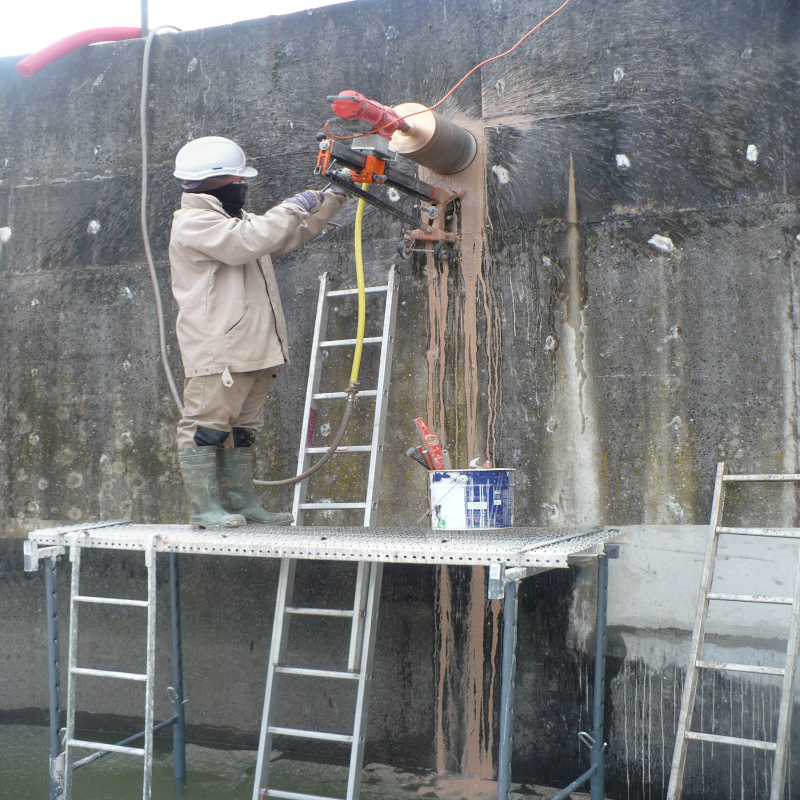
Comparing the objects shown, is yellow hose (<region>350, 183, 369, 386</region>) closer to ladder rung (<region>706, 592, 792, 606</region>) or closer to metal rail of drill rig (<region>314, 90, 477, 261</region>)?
metal rail of drill rig (<region>314, 90, 477, 261</region>)

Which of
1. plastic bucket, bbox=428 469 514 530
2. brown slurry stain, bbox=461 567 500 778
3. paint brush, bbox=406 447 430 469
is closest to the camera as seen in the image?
plastic bucket, bbox=428 469 514 530

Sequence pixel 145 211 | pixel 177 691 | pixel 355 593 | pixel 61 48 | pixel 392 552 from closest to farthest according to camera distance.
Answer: pixel 392 552, pixel 355 593, pixel 177 691, pixel 145 211, pixel 61 48

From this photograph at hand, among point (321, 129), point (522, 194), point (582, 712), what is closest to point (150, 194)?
point (321, 129)

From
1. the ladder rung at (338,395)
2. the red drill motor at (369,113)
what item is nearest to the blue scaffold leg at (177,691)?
the ladder rung at (338,395)

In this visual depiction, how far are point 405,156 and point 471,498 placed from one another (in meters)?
1.43

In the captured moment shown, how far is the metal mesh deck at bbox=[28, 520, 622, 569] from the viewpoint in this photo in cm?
231

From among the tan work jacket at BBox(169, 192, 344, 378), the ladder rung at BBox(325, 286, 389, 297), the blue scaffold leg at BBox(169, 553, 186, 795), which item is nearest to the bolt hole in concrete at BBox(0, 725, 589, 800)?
the blue scaffold leg at BBox(169, 553, 186, 795)

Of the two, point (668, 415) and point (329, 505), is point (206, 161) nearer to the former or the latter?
point (329, 505)

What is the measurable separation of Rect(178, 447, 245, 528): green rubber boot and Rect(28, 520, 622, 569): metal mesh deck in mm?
65

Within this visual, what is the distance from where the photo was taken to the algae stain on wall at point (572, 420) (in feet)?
10.6

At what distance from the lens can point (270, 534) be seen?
111 inches

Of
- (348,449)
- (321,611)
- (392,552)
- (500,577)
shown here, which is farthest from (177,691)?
(500,577)

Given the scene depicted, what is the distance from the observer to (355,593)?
10.5 ft

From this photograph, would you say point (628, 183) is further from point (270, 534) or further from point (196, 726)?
point (196, 726)
